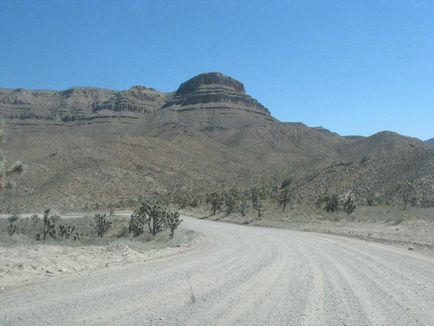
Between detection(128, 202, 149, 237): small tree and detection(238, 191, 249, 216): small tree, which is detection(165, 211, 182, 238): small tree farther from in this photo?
detection(238, 191, 249, 216): small tree

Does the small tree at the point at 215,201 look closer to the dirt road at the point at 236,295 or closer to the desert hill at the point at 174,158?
the desert hill at the point at 174,158

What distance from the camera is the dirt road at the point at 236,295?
26.3 feet

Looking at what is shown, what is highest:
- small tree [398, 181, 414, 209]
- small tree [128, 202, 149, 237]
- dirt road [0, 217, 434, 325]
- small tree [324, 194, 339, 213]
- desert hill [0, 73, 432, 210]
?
desert hill [0, 73, 432, 210]

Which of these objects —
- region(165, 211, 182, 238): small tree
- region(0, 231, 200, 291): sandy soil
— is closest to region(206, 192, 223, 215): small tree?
region(165, 211, 182, 238): small tree

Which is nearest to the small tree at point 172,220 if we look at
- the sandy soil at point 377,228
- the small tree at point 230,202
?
the sandy soil at point 377,228

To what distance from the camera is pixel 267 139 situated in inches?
5650

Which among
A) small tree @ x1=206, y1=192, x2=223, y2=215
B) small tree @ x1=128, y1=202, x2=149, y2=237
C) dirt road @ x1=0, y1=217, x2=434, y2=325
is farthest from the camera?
small tree @ x1=206, y1=192, x2=223, y2=215

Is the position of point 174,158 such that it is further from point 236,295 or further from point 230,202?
point 236,295

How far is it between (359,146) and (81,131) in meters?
93.9

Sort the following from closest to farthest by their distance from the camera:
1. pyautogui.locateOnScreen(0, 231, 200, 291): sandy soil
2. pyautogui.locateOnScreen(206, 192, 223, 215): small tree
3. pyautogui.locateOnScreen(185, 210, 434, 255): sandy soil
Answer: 1. pyautogui.locateOnScreen(0, 231, 200, 291): sandy soil
2. pyautogui.locateOnScreen(185, 210, 434, 255): sandy soil
3. pyautogui.locateOnScreen(206, 192, 223, 215): small tree

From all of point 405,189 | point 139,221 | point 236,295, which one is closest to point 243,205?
point 405,189

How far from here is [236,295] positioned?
32.5 ft

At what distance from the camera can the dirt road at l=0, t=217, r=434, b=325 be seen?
801 cm

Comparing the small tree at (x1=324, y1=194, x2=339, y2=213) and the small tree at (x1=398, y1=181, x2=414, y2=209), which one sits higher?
the small tree at (x1=398, y1=181, x2=414, y2=209)
